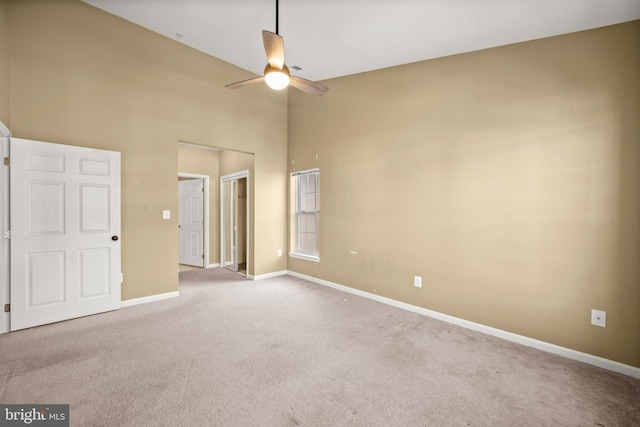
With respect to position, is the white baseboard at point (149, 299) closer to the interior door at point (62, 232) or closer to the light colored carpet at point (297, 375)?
the interior door at point (62, 232)

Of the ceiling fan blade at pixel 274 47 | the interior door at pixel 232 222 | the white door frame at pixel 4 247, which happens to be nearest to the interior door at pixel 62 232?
the white door frame at pixel 4 247

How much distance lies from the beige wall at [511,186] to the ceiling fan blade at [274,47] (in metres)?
1.92

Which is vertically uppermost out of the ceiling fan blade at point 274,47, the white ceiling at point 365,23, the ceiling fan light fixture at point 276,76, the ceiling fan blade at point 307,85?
the white ceiling at point 365,23

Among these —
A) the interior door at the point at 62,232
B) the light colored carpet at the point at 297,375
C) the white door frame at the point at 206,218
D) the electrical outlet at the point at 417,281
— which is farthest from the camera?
the white door frame at the point at 206,218

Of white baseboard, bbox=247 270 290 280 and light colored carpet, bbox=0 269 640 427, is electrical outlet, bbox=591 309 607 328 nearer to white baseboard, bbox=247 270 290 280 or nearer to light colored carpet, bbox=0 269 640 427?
light colored carpet, bbox=0 269 640 427

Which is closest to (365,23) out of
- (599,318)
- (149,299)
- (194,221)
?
(599,318)

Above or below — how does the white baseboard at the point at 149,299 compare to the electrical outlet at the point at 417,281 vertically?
below

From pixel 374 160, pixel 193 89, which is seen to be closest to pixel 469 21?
pixel 374 160

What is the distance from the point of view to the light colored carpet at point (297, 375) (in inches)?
70.4

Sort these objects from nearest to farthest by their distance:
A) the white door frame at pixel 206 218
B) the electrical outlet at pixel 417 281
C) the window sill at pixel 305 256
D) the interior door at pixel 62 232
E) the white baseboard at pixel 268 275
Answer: the interior door at pixel 62 232 < the electrical outlet at pixel 417 281 < the window sill at pixel 305 256 < the white baseboard at pixel 268 275 < the white door frame at pixel 206 218

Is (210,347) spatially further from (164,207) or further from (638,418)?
(638,418)

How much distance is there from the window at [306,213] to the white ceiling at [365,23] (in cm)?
186

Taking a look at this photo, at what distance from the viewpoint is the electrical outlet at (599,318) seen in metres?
2.39

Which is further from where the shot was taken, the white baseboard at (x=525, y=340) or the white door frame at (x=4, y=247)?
the white door frame at (x=4, y=247)
